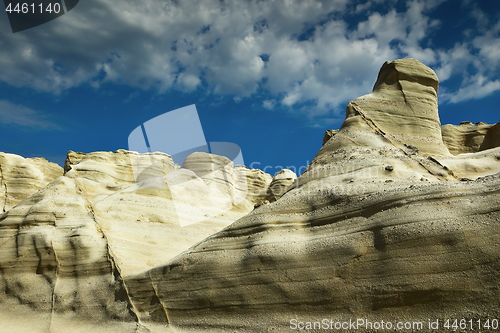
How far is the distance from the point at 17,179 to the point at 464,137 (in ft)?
82.9

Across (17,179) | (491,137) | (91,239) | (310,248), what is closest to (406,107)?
(310,248)

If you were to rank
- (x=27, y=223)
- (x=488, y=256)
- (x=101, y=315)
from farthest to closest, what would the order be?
(x=27, y=223), (x=101, y=315), (x=488, y=256)

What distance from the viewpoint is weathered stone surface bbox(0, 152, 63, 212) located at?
23.5 meters

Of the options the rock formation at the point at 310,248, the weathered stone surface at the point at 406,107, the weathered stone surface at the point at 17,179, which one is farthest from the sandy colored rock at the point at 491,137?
the weathered stone surface at the point at 17,179

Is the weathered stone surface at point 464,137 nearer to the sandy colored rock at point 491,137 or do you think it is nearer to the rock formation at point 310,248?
the sandy colored rock at point 491,137

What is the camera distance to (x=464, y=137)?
18375 millimetres

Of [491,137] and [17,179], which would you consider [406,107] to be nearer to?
[491,137]

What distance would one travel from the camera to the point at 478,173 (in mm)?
9453

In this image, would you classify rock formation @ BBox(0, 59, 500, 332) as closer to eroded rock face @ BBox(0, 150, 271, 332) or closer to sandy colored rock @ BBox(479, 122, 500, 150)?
eroded rock face @ BBox(0, 150, 271, 332)

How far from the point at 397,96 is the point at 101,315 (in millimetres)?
10072

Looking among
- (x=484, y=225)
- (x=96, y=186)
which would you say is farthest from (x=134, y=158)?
(x=484, y=225)

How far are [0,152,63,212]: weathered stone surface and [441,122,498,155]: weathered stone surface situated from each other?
23.6 metres

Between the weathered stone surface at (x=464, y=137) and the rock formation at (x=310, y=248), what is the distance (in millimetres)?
6850

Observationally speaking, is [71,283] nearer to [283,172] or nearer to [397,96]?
[397,96]
